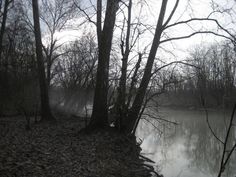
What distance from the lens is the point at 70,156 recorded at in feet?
20.0

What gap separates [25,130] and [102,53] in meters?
3.60

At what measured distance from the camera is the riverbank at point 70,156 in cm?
489

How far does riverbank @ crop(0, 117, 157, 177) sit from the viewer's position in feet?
16.0

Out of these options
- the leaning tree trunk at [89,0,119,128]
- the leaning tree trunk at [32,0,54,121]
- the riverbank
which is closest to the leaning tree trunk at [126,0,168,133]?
the riverbank

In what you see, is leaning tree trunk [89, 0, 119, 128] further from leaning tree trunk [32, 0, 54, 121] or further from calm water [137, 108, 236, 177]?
leaning tree trunk [32, 0, 54, 121]

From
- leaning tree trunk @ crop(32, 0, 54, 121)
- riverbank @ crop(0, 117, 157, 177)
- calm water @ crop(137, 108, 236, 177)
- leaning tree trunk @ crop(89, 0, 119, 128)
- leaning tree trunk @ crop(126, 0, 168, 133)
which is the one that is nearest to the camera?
riverbank @ crop(0, 117, 157, 177)

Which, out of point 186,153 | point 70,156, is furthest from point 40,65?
point 186,153

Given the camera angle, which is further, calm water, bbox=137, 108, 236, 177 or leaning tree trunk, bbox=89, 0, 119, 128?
calm water, bbox=137, 108, 236, 177

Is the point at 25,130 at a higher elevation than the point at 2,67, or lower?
lower

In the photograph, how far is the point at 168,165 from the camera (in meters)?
9.20

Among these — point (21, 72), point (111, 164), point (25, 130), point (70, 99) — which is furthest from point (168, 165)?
point (70, 99)

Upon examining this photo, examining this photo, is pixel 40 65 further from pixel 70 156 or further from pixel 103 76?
pixel 70 156

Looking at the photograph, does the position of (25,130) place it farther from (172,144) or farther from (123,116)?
(172,144)

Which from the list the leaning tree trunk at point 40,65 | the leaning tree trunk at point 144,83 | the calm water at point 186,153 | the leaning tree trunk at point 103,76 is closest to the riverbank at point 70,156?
the leaning tree trunk at point 103,76
